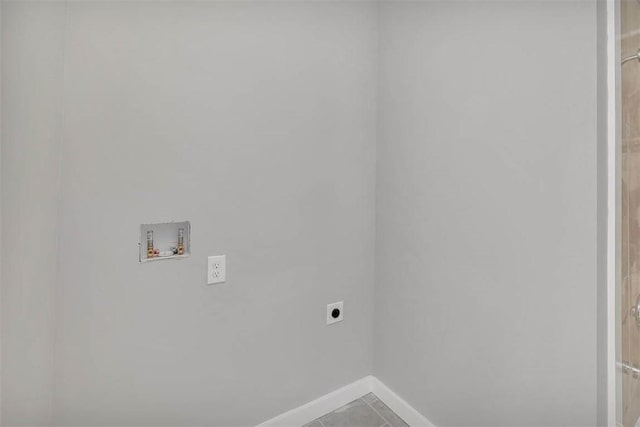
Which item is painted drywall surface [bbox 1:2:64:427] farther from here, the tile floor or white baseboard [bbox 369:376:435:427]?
white baseboard [bbox 369:376:435:427]

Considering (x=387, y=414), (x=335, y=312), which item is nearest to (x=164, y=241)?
(x=335, y=312)

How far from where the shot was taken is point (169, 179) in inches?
48.9

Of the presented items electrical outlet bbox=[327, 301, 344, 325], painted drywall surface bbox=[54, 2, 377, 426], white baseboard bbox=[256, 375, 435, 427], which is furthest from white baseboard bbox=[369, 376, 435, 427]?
electrical outlet bbox=[327, 301, 344, 325]

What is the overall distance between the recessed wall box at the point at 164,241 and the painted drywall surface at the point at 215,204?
0.03 m

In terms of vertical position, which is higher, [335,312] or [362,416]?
[335,312]

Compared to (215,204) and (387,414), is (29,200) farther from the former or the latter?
(387,414)

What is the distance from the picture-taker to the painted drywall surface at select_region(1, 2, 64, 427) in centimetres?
96

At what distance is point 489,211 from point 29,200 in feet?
4.91

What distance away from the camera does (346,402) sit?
1748 millimetres

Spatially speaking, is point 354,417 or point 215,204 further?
point 354,417

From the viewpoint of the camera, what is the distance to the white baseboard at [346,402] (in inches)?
62.0

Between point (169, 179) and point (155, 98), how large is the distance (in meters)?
0.28

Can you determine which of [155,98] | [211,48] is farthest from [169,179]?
[211,48]

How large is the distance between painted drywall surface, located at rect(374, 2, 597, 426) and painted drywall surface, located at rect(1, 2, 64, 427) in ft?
4.35
